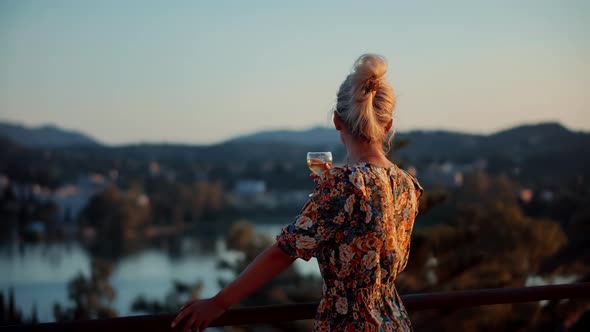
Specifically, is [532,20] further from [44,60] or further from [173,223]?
[44,60]

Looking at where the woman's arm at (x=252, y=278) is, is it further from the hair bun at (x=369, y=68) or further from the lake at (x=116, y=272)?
the lake at (x=116, y=272)

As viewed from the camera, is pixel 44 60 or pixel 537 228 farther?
pixel 44 60

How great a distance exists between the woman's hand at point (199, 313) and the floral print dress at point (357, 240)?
0.67 feet

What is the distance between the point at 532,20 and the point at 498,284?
10511 millimetres

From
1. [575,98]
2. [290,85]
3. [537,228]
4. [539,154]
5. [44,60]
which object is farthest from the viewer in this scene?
[44,60]

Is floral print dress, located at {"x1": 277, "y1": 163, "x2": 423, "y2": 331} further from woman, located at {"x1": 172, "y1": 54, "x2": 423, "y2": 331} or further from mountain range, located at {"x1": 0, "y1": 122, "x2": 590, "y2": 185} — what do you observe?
mountain range, located at {"x1": 0, "y1": 122, "x2": 590, "y2": 185}

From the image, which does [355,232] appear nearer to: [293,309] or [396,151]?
[293,309]

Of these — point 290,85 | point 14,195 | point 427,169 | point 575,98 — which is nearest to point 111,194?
point 14,195

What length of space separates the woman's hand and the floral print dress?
0.21 metres

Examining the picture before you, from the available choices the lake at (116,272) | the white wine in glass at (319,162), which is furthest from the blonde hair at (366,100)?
the lake at (116,272)

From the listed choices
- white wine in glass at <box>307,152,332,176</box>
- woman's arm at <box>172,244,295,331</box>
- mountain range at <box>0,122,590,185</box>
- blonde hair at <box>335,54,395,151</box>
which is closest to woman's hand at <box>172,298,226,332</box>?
woman's arm at <box>172,244,295,331</box>

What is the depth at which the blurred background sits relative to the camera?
16609 millimetres

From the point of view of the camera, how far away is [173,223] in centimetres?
5069

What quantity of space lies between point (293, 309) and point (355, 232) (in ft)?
1.15
